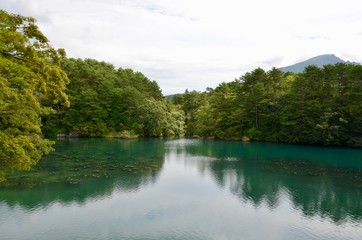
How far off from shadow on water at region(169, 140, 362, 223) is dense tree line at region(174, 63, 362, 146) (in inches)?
404

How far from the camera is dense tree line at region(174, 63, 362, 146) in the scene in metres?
43.6

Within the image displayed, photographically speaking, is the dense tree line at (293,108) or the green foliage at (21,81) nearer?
the green foliage at (21,81)

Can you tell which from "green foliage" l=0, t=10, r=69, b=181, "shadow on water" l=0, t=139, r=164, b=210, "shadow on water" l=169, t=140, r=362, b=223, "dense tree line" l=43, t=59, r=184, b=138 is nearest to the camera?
"green foliage" l=0, t=10, r=69, b=181

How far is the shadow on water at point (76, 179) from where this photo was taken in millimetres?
16656

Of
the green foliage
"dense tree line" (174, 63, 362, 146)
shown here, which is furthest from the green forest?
the green foliage

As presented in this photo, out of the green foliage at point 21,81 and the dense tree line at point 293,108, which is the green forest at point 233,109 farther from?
the green foliage at point 21,81

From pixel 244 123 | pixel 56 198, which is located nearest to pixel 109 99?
pixel 244 123

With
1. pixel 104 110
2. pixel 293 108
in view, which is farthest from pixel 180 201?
pixel 104 110

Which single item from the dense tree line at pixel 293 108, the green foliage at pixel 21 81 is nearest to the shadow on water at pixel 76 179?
the green foliage at pixel 21 81

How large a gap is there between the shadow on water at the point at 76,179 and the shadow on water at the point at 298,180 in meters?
6.01

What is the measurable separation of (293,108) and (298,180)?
28.5m

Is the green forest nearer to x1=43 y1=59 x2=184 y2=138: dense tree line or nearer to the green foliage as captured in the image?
x1=43 y1=59 x2=184 y2=138: dense tree line

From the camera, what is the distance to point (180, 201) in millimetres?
17281

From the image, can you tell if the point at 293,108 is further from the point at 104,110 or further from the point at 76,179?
the point at 76,179
